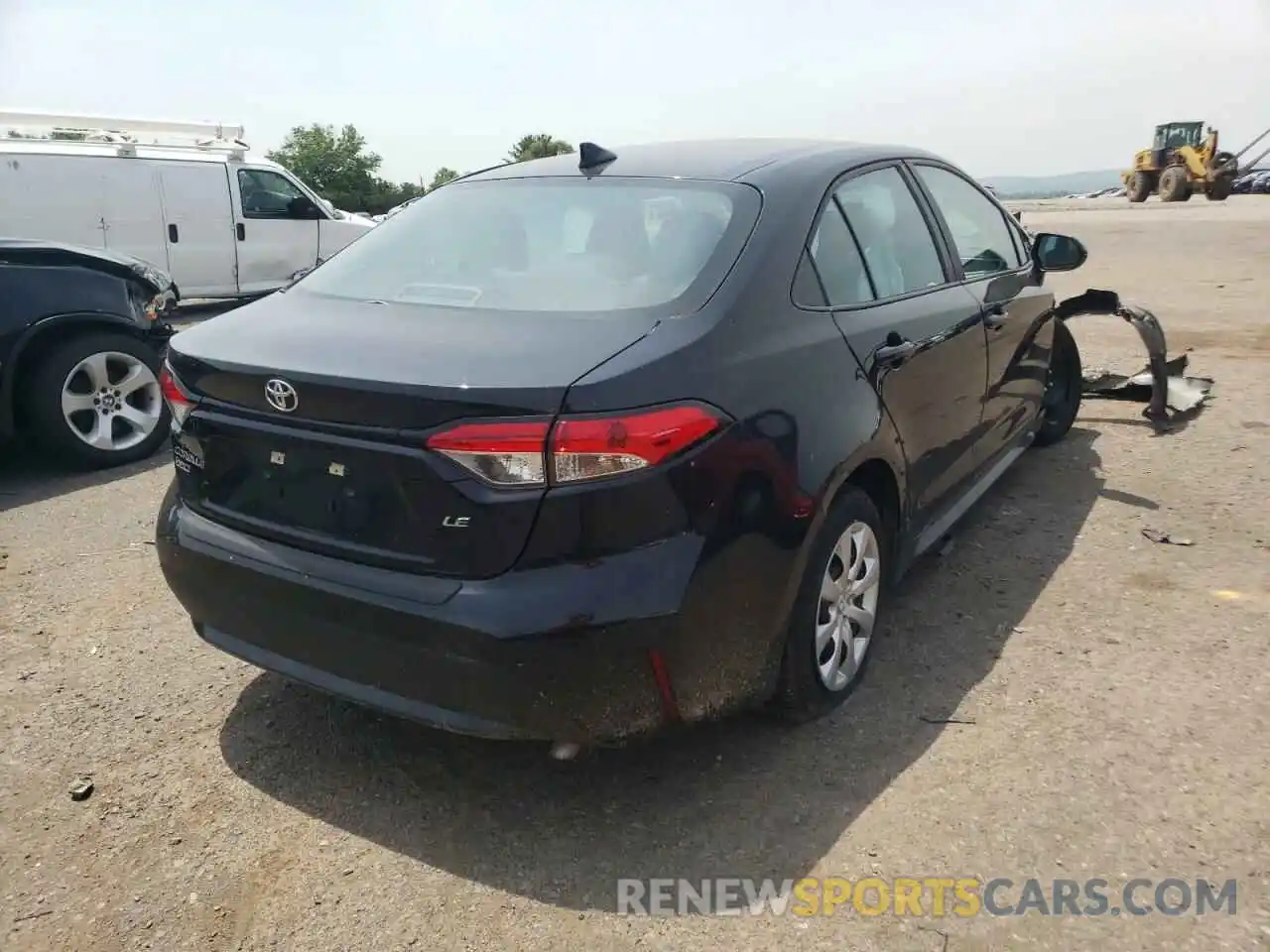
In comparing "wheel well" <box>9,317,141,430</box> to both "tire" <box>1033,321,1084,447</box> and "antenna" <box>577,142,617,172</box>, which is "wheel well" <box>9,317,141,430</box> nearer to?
"antenna" <box>577,142,617,172</box>

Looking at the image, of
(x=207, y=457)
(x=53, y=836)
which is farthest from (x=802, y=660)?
(x=53, y=836)

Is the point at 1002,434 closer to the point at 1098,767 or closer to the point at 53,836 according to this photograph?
the point at 1098,767

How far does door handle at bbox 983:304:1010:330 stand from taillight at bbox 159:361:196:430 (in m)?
2.90

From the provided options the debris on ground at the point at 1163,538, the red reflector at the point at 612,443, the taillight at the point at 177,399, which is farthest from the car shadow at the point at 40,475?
the debris on ground at the point at 1163,538

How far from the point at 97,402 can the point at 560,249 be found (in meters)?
3.93

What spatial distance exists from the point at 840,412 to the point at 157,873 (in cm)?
212

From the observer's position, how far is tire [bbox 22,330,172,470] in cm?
533

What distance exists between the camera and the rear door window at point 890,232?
3.22 m

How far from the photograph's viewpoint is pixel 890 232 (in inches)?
136

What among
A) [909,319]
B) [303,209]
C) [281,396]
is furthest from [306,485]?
[303,209]

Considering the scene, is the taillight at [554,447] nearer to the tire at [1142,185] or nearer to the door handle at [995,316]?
the door handle at [995,316]

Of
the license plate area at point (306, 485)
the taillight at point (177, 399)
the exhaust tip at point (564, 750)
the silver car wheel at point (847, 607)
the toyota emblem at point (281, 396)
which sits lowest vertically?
the exhaust tip at point (564, 750)

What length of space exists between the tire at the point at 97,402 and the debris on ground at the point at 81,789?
2816mm

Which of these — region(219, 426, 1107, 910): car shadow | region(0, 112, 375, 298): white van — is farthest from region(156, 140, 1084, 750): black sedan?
region(0, 112, 375, 298): white van
